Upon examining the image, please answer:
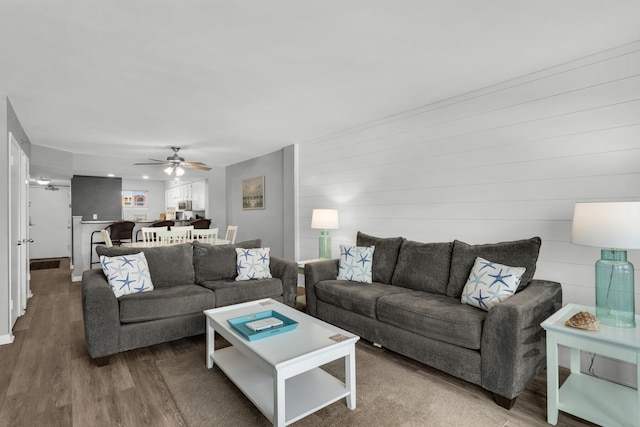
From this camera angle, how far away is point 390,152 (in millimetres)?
3959

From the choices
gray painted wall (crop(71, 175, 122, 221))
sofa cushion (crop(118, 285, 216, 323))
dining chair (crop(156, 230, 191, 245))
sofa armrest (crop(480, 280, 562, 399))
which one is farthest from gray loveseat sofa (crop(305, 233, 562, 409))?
gray painted wall (crop(71, 175, 122, 221))

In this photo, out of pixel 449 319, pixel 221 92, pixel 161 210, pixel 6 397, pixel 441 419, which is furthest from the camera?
pixel 161 210

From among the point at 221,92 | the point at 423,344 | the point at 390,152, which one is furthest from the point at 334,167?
the point at 423,344

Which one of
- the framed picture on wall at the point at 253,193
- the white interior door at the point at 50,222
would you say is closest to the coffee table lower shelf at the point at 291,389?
the framed picture on wall at the point at 253,193

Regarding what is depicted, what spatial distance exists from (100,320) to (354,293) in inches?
82.7

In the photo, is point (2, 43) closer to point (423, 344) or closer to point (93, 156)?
point (423, 344)

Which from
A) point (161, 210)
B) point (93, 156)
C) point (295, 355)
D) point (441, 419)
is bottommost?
point (441, 419)

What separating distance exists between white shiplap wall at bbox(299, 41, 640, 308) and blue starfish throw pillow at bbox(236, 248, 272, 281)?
139 cm

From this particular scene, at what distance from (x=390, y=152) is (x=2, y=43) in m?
3.50

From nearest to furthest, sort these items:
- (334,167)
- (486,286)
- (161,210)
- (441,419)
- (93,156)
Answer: (441,419) < (486,286) < (334,167) < (93,156) < (161,210)

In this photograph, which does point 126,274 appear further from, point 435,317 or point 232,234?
point 232,234

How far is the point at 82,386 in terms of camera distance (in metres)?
2.30

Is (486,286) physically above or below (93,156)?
below

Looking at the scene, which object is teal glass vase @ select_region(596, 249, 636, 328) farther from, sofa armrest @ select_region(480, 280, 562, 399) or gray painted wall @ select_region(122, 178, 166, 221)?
gray painted wall @ select_region(122, 178, 166, 221)
